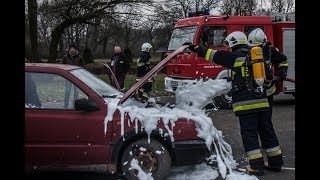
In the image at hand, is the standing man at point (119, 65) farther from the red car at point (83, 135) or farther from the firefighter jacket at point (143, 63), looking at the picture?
the red car at point (83, 135)

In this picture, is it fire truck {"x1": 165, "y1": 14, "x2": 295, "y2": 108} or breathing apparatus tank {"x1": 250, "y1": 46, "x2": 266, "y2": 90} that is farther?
fire truck {"x1": 165, "y1": 14, "x2": 295, "y2": 108}

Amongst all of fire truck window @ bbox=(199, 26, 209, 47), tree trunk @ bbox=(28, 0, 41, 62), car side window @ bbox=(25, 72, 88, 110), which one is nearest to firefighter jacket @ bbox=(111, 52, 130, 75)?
fire truck window @ bbox=(199, 26, 209, 47)

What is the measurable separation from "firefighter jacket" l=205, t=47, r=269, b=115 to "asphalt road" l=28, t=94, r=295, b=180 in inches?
36.2

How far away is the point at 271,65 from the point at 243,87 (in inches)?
40.1

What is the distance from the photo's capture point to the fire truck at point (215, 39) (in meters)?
11.7

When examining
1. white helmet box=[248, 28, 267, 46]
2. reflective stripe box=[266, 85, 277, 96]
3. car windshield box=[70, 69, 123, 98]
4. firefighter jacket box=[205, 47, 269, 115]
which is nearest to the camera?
car windshield box=[70, 69, 123, 98]

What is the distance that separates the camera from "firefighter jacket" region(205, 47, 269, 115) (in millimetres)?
5824

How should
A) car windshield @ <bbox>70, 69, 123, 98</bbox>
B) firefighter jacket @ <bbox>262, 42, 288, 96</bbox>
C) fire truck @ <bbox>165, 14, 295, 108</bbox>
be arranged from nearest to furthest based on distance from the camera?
car windshield @ <bbox>70, 69, 123, 98</bbox>, firefighter jacket @ <bbox>262, 42, 288, 96</bbox>, fire truck @ <bbox>165, 14, 295, 108</bbox>

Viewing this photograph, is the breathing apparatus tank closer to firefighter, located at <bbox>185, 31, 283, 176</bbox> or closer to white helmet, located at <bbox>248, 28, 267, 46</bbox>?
firefighter, located at <bbox>185, 31, 283, 176</bbox>

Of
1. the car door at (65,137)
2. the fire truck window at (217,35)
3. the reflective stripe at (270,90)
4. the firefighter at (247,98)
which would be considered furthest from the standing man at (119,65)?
the car door at (65,137)
